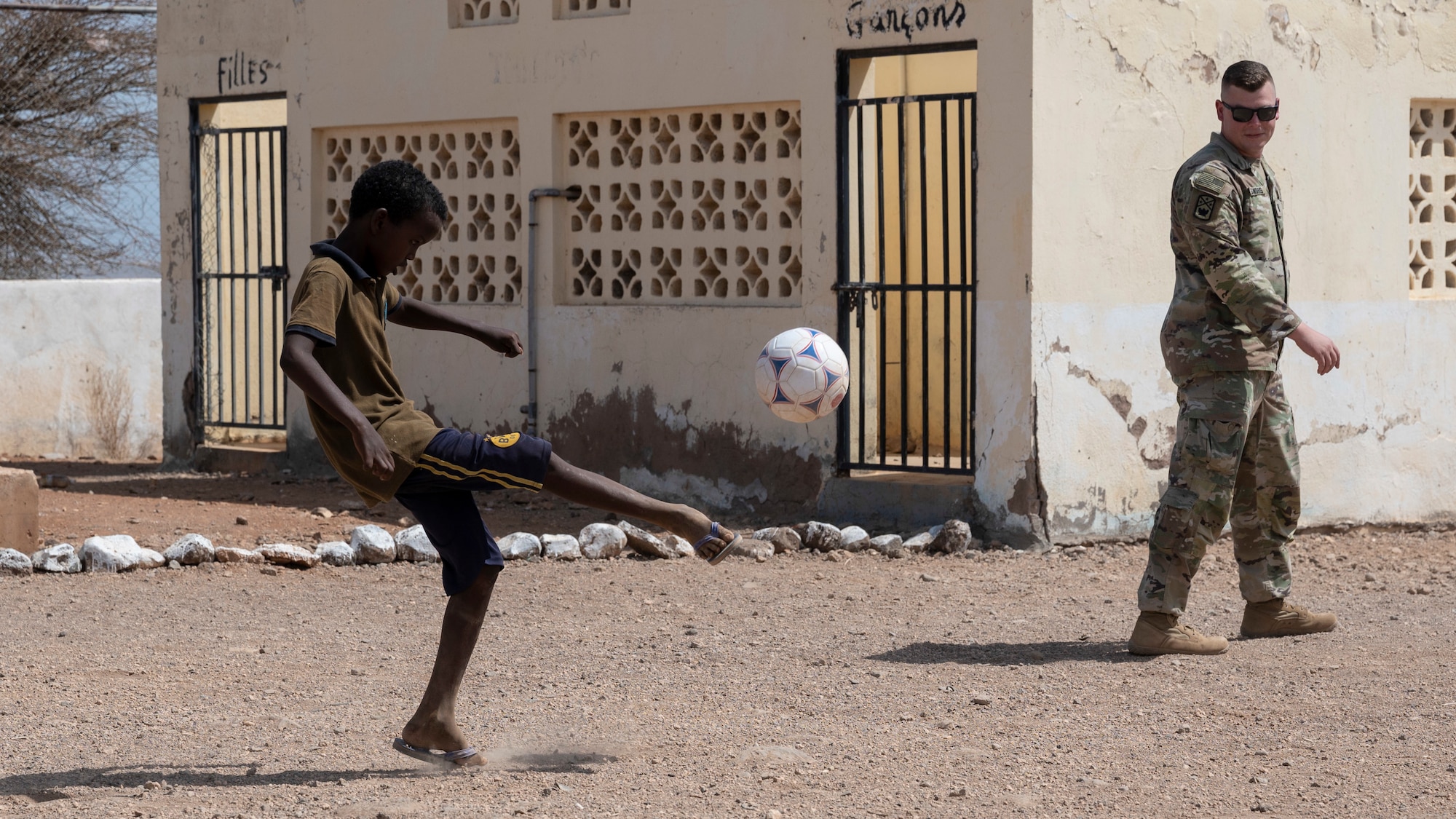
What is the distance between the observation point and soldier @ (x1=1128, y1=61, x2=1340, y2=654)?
6016 millimetres

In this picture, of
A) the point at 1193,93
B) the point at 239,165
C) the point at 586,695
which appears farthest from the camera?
the point at 239,165

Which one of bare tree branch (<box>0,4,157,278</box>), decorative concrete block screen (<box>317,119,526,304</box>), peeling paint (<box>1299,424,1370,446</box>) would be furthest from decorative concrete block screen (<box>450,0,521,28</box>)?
bare tree branch (<box>0,4,157,278</box>)

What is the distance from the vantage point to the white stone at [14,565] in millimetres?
8234

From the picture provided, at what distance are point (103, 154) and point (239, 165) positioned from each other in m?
13.0

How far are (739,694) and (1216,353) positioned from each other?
6.56 ft

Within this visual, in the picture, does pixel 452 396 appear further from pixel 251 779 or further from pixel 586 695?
pixel 251 779

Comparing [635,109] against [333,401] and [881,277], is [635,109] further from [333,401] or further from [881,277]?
[333,401]

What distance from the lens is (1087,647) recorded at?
21.1ft

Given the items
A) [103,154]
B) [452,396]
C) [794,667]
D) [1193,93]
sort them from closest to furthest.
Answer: [794,667]
[1193,93]
[452,396]
[103,154]

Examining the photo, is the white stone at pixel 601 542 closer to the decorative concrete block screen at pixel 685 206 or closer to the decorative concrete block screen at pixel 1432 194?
the decorative concrete block screen at pixel 685 206

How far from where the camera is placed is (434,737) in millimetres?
4672

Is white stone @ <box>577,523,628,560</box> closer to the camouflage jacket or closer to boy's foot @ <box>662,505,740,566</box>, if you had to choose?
the camouflage jacket

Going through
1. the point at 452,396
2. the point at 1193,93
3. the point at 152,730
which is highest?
the point at 1193,93

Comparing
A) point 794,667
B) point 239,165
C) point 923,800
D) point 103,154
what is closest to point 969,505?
point 794,667
